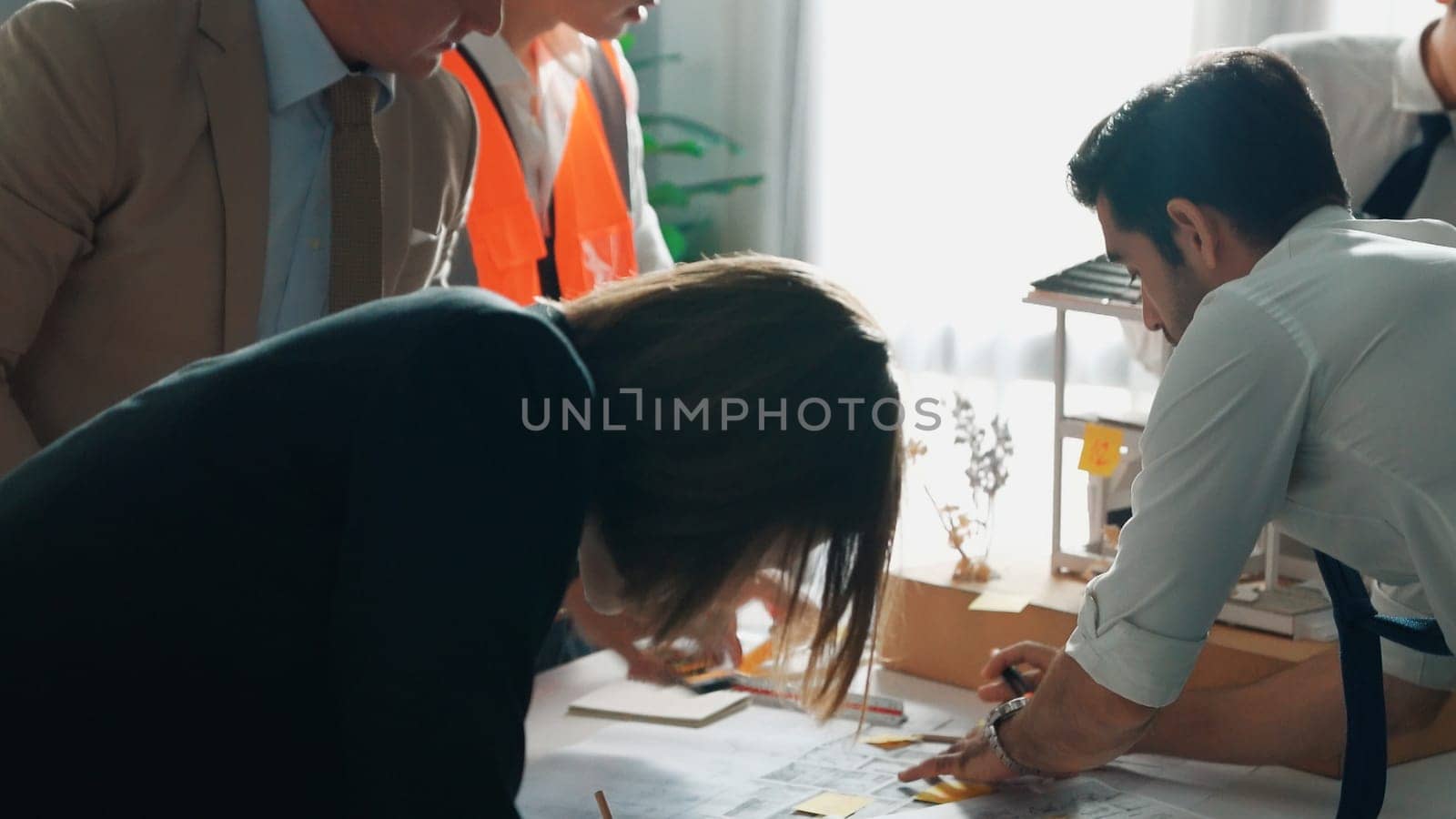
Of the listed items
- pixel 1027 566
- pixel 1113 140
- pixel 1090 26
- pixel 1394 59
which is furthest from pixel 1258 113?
pixel 1090 26

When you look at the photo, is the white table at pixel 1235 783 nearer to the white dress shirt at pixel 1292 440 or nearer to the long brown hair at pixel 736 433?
the white dress shirt at pixel 1292 440

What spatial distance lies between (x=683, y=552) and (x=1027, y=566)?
3.44 feet

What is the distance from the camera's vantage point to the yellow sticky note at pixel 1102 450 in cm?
178

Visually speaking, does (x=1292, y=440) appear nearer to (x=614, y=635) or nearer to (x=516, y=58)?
(x=614, y=635)

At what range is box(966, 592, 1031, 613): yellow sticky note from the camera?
68.9 inches

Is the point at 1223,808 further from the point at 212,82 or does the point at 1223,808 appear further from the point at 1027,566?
the point at 212,82

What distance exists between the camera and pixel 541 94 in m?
2.55

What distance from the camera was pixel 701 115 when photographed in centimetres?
385

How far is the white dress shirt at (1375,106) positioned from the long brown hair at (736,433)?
1303 millimetres

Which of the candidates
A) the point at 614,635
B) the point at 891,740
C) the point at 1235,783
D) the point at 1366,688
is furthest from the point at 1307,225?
the point at 614,635

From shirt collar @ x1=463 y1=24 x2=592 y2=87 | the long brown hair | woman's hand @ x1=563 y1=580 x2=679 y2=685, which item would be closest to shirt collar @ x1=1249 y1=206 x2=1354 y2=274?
the long brown hair

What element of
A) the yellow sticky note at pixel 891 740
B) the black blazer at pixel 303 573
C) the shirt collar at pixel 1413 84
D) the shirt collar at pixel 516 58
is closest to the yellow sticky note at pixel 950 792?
the yellow sticky note at pixel 891 740

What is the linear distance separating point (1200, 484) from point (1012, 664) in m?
0.43

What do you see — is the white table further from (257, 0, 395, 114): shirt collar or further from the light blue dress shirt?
(257, 0, 395, 114): shirt collar
